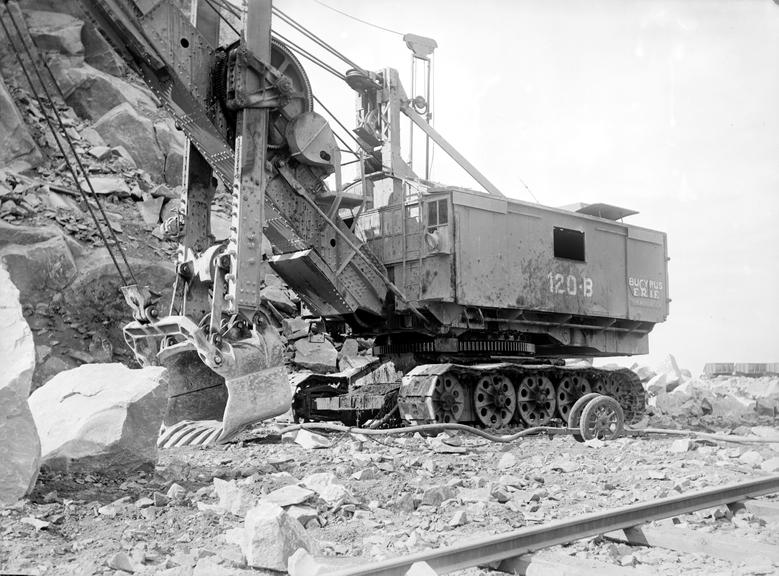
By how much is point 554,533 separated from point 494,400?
660 centimetres

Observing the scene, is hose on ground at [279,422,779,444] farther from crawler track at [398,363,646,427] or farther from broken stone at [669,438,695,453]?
broken stone at [669,438,695,453]

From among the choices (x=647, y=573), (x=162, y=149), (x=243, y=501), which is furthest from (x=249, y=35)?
(x=162, y=149)

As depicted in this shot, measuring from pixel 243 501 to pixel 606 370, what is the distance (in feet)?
27.1

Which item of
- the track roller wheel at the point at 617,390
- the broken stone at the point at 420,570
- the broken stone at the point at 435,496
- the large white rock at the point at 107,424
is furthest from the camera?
the track roller wheel at the point at 617,390

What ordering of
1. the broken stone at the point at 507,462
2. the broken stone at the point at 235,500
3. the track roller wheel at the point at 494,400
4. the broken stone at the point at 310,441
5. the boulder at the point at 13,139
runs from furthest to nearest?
1. the boulder at the point at 13,139
2. the track roller wheel at the point at 494,400
3. the broken stone at the point at 310,441
4. the broken stone at the point at 507,462
5. the broken stone at the point at 235,500

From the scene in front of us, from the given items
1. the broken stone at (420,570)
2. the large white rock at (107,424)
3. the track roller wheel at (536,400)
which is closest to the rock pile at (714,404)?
the track roller wheel at (536,400)

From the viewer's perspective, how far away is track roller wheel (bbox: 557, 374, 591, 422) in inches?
446

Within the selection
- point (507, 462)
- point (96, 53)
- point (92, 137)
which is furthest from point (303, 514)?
point (96, 53)

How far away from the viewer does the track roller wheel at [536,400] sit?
10883mm

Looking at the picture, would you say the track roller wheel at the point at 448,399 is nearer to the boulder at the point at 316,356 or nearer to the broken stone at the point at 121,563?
the broken stone at the point at 121,563

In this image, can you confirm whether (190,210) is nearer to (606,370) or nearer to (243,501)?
(243,501)

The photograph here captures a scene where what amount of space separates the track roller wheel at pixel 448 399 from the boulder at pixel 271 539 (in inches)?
232

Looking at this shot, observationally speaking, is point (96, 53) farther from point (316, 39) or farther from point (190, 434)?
point (190, 434)

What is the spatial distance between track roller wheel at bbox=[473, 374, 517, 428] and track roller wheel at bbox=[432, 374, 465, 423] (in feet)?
1.00
